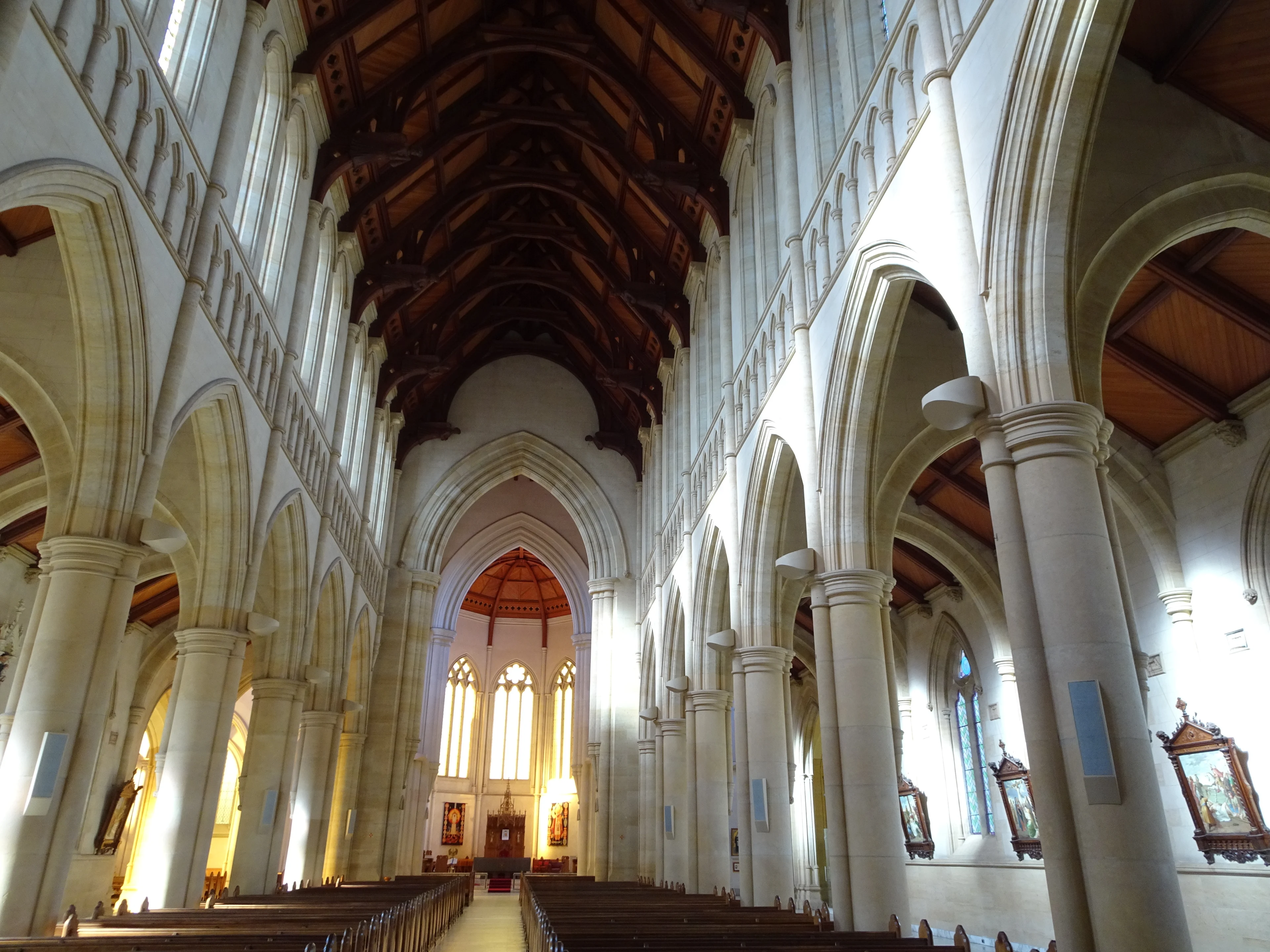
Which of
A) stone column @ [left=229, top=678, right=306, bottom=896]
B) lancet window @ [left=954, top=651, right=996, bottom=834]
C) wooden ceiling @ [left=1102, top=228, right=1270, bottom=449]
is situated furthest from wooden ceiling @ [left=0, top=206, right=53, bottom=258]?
lancet window @ [left=954, top=651, right=996, bottom=834]

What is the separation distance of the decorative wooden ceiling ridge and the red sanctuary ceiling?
1358 cm

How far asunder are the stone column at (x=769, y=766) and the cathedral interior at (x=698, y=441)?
69 millimetres

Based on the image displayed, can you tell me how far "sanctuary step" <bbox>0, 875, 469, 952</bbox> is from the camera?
5621 millimetres

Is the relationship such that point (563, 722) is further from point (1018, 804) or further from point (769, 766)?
point (769, 766)

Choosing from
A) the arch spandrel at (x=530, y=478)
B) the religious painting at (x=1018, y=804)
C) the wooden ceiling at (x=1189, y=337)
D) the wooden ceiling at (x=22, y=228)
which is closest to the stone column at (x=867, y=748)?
the wooden ceiling at (x=1189, y=337)

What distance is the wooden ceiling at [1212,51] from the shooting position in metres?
7.29

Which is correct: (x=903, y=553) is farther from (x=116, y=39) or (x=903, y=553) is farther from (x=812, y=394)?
(x=116, y=39)

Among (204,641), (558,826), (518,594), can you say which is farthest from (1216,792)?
(518,594)

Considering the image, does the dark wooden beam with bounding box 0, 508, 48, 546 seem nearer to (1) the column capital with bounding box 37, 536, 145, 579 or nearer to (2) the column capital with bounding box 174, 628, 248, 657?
(2) the column capital with bounding box 174, 628, 248, 657

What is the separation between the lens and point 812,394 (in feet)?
33.7

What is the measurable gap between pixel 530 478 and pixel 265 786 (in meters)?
13.4

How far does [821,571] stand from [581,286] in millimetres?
15291

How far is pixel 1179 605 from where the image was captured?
1141 centimetres

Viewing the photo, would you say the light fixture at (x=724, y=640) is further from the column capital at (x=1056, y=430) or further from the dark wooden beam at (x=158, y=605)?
the dark wooden beam at (x=158, y=605)
